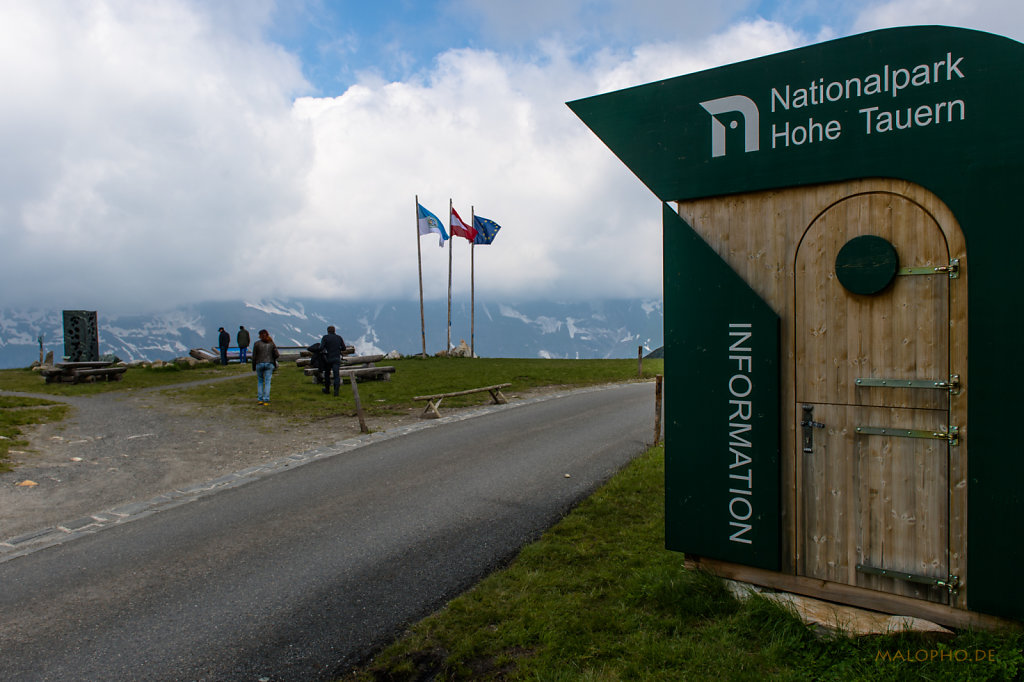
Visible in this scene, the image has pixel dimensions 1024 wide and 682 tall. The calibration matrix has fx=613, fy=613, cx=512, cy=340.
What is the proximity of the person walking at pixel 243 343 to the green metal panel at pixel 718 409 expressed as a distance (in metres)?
29.3

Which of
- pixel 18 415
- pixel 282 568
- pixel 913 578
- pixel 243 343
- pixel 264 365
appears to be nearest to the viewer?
pixel 913 578

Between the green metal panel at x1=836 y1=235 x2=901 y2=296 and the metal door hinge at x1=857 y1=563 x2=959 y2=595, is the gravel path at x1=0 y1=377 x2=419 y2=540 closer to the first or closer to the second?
the metal door hinge at x1=857 y1=563 x2=959 y2=595

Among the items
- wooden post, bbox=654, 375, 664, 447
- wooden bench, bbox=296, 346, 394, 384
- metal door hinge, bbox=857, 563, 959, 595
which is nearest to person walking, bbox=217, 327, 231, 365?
wooden bench, bbox=296, 346, 394, 384

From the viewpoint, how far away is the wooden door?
3.62 m

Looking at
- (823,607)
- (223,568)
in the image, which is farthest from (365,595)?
(823,607)

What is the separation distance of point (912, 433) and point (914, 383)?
0.98 ft

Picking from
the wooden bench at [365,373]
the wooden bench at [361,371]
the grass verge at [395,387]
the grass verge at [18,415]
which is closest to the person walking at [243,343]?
the grass verge at [395,387]

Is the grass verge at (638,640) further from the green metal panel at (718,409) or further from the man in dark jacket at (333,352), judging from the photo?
the man in dark jacket at (333,352)

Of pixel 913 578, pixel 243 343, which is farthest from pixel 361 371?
pixel 913 578

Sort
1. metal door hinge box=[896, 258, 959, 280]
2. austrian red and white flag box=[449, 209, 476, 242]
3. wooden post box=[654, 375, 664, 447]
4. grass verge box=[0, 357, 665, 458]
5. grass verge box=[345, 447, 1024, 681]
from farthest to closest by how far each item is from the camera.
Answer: austrian red and white flag box=[449, 209, 476, 242]
grass verge box=[0, 357, 665, 458]
wooden post box=[654, 375, 664, 447]
metal door hinge box=[896, 258, 959, 280]
grass verge box=[345, 447, 1024, 681]

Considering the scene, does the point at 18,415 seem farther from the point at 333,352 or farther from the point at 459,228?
the point at 459,228

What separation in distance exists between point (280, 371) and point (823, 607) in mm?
25259

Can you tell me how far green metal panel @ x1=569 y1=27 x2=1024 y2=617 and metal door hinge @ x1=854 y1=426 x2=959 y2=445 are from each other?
0.29ft

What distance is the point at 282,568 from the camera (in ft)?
17.8
